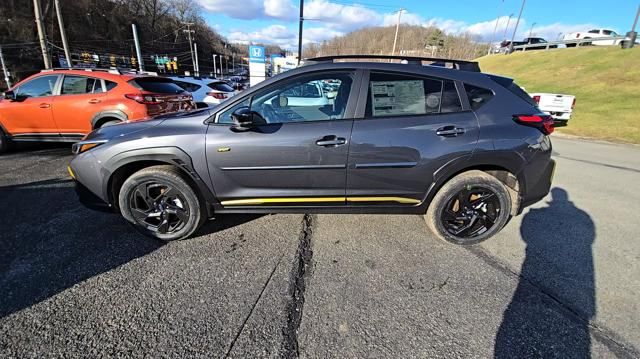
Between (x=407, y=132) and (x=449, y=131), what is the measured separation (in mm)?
393

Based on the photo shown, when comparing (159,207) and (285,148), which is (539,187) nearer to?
(285,148)

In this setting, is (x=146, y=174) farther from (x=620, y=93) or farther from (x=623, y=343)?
(x=620, y=93)

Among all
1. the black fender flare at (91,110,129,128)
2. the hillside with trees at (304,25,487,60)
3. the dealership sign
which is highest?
the hillside with trees at (304,25,487,60)

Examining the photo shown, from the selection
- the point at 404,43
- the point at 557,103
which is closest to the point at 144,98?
the point at 557,103

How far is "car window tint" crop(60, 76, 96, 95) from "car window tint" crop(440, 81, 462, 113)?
5.97m

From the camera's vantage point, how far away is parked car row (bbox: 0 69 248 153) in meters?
5.27

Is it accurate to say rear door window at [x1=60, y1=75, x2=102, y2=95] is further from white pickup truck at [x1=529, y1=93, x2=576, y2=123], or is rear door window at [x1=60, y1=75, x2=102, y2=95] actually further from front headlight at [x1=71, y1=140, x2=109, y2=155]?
white pickup truck at [x1=529, y1=93, x2=576, y2=123]

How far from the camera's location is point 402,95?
2.73 m

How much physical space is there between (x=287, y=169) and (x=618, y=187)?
18.4 feet

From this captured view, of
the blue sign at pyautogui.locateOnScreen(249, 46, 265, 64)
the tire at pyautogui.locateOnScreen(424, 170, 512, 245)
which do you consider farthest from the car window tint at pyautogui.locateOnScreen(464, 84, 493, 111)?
the blue sign at pyautogui.locateOnScreen(249, 46, 265, 64)

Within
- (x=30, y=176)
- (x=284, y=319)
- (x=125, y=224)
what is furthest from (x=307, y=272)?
(x=30, y=176)

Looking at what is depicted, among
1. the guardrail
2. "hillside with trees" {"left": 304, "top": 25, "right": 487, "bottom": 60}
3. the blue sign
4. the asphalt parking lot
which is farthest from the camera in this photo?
"hillside with trees" {"left": 304, "top": 25, "right": 487, "bottom": 60}

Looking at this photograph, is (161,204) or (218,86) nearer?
(161,204)

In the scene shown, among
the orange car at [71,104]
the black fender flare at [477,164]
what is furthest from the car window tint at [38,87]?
the black fender flare at [477,164]
